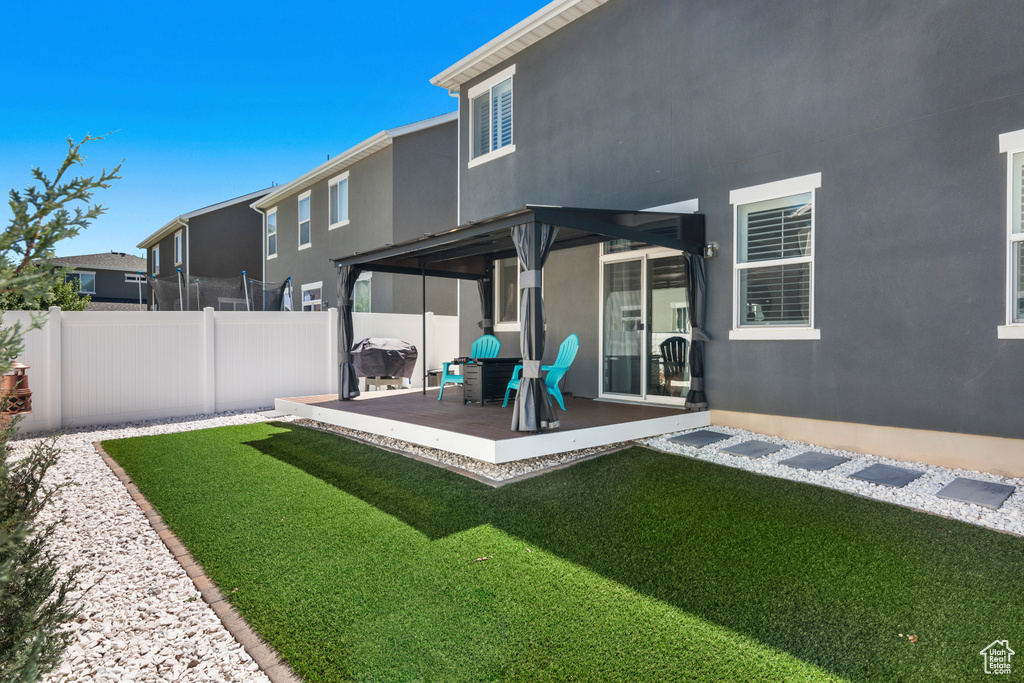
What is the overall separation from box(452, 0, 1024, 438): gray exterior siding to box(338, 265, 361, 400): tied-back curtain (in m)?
4.16

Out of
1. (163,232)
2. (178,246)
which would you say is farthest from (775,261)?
(163,232)

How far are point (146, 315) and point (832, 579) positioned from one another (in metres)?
8.64

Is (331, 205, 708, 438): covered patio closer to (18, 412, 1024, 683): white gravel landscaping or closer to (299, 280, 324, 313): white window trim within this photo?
(18, 412, 1024, 683): white gravel landscaping

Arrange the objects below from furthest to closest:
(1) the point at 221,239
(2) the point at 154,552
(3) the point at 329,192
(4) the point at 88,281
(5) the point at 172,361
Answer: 1. (4) the point at 88,281
2. (1) the point at 221,239
3. (3) the point at 329,192
4. (5) the point at 172,361
5. (2) the point at 154,552

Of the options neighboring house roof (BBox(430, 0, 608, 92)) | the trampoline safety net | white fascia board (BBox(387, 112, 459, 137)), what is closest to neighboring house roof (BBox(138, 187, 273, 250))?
the trampoline safety net

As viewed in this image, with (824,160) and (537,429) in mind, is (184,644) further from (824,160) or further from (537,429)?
(824,160)

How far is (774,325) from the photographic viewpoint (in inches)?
239

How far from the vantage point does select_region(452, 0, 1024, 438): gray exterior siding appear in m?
4.67

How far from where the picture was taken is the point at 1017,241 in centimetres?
452

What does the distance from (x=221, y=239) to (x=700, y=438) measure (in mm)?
18377

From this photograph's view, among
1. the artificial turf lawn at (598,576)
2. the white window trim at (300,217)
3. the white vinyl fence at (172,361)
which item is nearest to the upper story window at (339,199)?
the white window trim at (300,217)

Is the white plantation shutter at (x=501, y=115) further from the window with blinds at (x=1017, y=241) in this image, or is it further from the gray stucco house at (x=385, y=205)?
the window with blinds at (x=1017, y=241)

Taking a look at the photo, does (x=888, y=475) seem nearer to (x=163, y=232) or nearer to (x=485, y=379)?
(x=485, y=379)

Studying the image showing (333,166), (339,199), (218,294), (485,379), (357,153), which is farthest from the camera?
(339,199)
